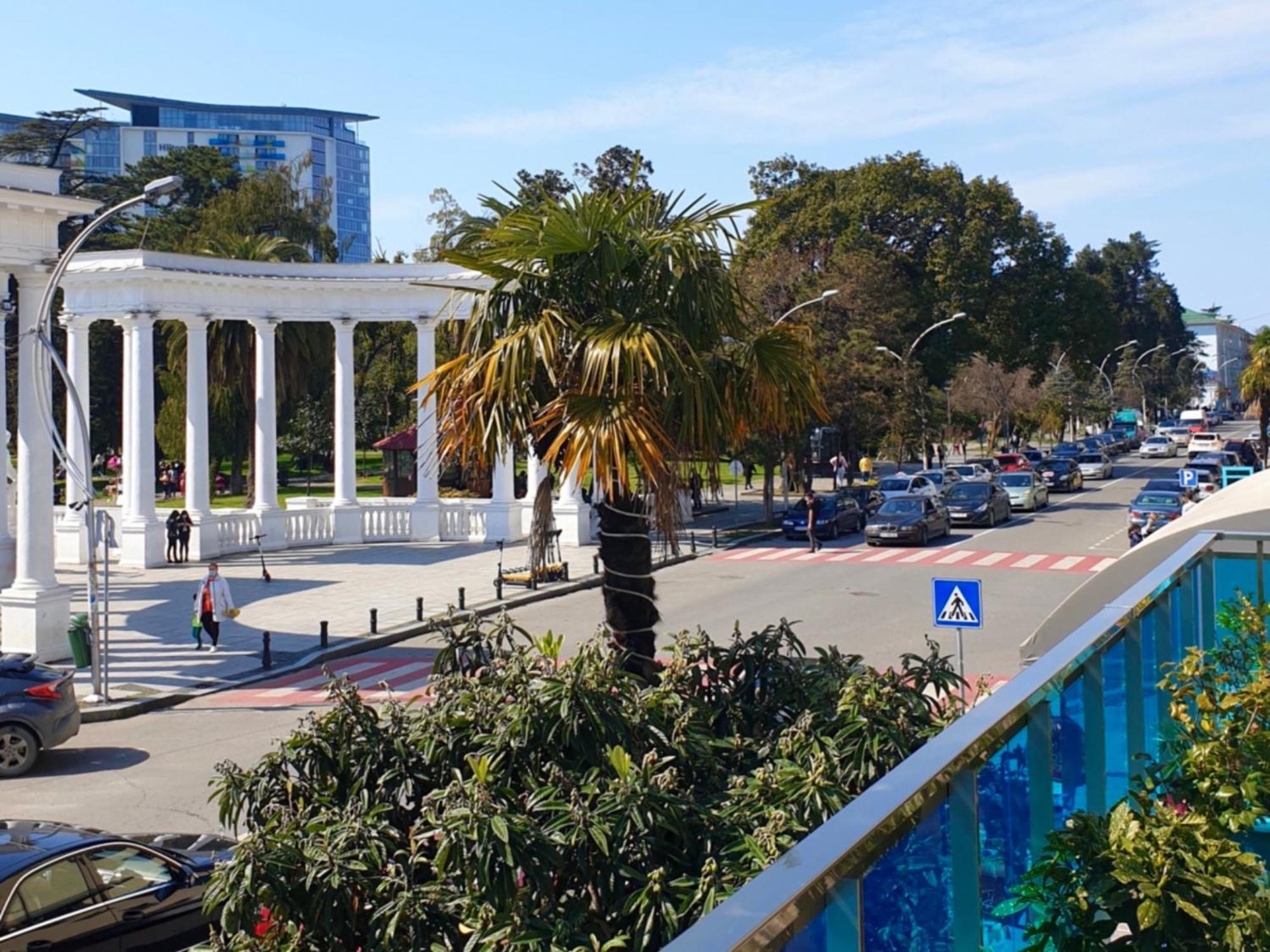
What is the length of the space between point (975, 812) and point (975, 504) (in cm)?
4144

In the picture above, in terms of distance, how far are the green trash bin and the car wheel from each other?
4680 mm

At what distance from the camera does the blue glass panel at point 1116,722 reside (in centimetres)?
485

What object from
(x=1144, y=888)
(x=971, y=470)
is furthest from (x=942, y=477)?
(x=1144, y=888)

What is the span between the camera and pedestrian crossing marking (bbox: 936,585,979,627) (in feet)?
57.1

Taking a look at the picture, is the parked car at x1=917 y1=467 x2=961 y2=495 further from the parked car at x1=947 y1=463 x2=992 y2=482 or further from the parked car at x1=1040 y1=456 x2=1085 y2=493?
the parked car at x1=1040 y1=456 x2=1085 y2=493

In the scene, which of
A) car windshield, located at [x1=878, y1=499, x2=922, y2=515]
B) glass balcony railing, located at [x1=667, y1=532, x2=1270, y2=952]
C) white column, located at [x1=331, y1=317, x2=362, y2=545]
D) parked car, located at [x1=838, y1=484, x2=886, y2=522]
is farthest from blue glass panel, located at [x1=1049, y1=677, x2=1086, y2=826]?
parked car, located at [x1=838, y1=484, x2=886, y2=522]

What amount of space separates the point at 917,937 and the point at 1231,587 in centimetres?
538

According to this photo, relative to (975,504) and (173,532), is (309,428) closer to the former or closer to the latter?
(173,532)

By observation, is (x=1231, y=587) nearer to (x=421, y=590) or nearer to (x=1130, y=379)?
(x=421, y=590)

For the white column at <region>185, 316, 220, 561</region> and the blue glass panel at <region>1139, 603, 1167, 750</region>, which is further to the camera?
the white column at <region>185, 316, 220, 561</region>

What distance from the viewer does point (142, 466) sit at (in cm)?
3659

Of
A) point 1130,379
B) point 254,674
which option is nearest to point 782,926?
point 254,674

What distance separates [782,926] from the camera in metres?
2.38

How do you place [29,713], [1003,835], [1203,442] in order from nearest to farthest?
1. [1003,835]
2. [29,713]
3. [1203,442]
